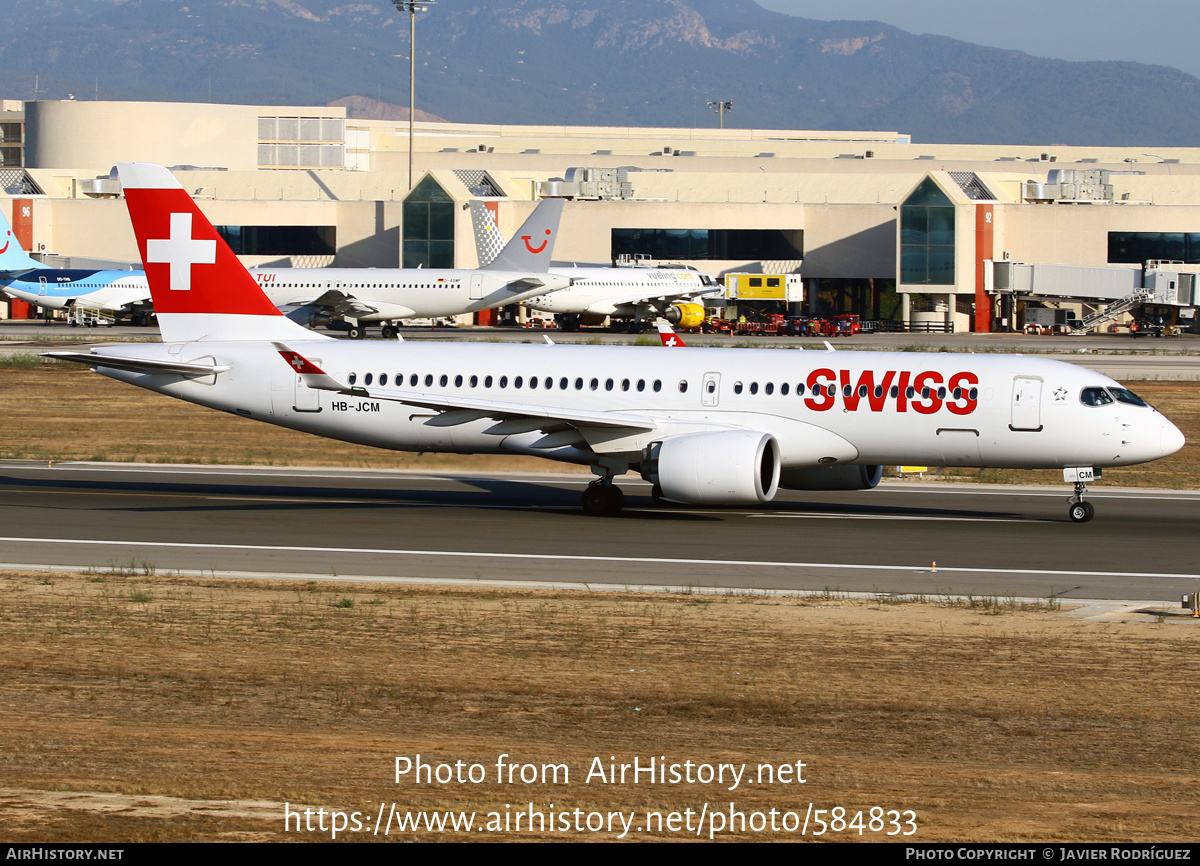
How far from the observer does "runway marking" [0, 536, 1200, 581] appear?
80.8 feet

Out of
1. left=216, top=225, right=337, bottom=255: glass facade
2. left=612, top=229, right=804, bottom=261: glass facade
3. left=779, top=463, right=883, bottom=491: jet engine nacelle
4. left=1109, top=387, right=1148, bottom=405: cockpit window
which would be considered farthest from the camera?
left=216, top=225, right=337, bottom=255: glass facade

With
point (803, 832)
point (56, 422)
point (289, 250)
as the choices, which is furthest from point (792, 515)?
point (289, 250)

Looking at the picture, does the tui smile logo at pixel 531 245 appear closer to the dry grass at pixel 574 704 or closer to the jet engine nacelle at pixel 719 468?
the jet engine nacelle at pixel 719 468

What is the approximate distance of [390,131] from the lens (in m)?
184

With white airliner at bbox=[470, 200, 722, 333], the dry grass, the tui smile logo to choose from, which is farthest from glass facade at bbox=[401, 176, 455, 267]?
the dry grass

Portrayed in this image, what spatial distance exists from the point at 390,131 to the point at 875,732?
17715 centimetres

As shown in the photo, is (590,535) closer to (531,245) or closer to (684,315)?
(531,245)

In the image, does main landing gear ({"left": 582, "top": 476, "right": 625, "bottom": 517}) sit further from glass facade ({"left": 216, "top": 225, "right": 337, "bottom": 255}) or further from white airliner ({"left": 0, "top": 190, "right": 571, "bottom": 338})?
glass facade ({"left": 216, "top": 225, "right": 337, "bottom": 255})

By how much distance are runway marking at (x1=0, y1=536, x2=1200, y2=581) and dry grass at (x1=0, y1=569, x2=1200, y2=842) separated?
322cm

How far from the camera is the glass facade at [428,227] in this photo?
109188 mm

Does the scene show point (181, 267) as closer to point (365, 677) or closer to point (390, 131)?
point (365, 677)

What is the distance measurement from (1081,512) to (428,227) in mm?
84681

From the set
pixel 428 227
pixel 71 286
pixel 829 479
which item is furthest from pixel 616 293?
pixel 829 479

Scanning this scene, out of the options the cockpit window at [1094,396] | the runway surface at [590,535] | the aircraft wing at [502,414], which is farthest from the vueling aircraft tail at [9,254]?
the cockpit window at [1094,396]
